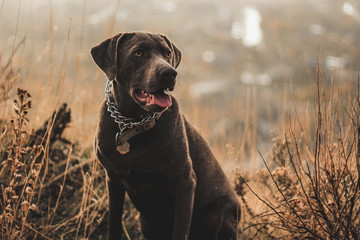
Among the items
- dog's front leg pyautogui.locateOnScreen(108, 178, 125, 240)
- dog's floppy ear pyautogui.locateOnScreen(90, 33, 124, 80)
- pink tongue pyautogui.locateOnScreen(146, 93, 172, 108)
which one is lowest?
dog's front leg pyautogui.locateOnScreen(108, 178, 125, 240)

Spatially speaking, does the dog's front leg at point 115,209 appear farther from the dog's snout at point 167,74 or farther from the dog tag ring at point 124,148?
the dog's snout at point 167,74

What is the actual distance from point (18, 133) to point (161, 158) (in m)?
0.86

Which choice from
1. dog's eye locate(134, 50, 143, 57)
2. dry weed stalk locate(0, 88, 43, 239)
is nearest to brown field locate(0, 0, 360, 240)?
dry weed stalk locate(0, 88, 43, 239)

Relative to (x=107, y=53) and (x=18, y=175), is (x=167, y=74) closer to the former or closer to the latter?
(x=107, y=53)

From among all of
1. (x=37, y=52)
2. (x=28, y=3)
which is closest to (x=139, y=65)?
(x=28, y=3)

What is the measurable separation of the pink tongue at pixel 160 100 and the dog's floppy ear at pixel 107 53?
0.35m

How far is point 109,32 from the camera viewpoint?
329 cm

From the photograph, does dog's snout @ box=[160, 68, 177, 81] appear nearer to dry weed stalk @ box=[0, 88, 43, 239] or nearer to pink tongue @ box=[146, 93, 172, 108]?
pink tongue @ box=[146, 93, 172, 108]

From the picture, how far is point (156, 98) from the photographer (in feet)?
7.15

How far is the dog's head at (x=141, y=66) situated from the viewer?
7.05 ft

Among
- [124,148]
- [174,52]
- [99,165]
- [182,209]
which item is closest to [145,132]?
[124,148]

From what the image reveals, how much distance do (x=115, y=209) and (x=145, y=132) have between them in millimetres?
718

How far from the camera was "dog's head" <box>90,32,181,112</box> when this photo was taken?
2.15m

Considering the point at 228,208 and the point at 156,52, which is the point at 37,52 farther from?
the point at 228,208
